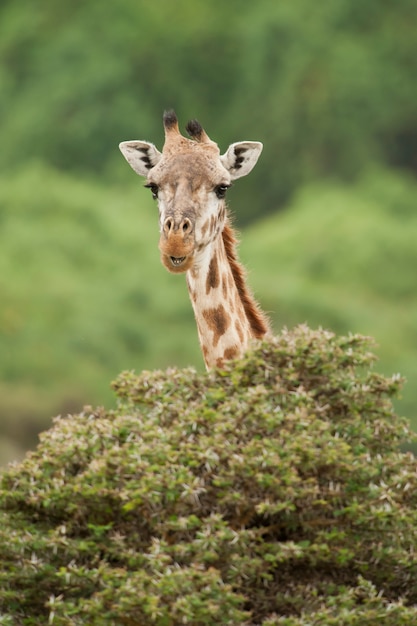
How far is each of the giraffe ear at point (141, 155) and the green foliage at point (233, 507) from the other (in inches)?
102

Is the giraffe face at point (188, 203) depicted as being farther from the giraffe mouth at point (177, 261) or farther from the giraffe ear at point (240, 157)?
the giraffe ear at point (240, 157)

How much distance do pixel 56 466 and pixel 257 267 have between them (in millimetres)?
28153

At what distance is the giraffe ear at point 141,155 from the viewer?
9.92 meters

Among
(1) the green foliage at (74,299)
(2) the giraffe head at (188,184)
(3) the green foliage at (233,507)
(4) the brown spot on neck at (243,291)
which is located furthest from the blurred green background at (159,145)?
(3) the green foliage at (233,507)

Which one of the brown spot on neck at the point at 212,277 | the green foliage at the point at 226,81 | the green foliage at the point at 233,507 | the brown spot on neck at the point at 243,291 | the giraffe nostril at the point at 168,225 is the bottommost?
the green foliage at the point at 233,507

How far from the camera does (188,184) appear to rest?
931 cm

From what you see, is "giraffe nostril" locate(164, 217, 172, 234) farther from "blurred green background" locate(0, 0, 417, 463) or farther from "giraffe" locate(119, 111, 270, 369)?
"blurred green background" locate(0, 0, 417, 463)

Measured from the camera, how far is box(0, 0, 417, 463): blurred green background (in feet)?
110

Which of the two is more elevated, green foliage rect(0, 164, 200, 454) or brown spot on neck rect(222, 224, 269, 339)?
green foliage rect(0, 164, 200, 454)

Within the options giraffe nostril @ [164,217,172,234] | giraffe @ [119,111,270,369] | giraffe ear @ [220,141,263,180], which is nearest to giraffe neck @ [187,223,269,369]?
giraffe @ [119,111,270,369]

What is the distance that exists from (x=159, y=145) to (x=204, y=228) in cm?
3150

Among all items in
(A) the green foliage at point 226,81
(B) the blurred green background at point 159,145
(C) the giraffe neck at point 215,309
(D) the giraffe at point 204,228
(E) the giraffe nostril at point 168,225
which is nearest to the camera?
(E) the giraffe nostril at point 168,225

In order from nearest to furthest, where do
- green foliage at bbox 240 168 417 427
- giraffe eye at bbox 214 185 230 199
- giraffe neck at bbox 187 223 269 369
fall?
giraffe eye at bbox 214 185 230 199, giraffe neck at bbox 187 223 269 369, green foliage at bbox 240 168 417 427

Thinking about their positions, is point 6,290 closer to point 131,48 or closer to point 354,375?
point 131,48
